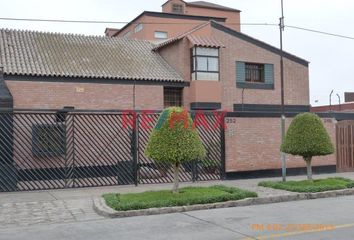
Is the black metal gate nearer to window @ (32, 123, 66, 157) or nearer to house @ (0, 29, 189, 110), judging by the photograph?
window @ (32, 123, 66, 157)

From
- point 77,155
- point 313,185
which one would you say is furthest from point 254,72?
point 313,185

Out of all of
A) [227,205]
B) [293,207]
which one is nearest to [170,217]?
[227,205]

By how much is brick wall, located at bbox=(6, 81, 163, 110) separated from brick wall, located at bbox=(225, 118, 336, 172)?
25.8ft

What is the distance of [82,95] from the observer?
2197 centimetres

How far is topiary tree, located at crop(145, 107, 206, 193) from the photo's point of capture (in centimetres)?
1148

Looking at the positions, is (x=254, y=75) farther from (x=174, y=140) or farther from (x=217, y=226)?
(x=217, y=226)

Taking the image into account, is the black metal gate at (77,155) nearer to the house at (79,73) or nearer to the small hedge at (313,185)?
the small hedge at (313,185)

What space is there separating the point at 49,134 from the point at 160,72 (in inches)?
396

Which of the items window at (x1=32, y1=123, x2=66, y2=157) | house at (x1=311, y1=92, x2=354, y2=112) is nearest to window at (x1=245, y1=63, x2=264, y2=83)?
house at (x1=311, y1=92, x2=354, y2=112)

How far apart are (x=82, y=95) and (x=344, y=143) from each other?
1187 centimetres

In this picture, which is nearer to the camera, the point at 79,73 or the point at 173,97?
the point at 79,73

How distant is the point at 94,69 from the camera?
23078 mm

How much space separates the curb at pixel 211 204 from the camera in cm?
1007

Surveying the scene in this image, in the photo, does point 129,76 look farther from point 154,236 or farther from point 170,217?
point 154,236
